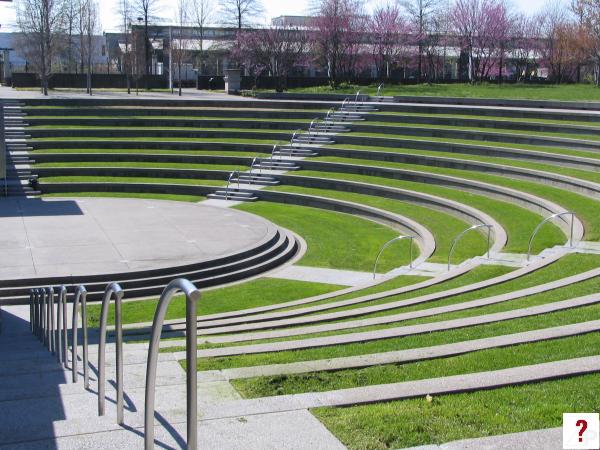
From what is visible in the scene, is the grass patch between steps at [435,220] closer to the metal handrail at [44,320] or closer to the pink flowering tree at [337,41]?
the metal handrail at [44,320]

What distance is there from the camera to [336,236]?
79.8 ft

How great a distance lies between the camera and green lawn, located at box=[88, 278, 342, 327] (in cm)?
1636

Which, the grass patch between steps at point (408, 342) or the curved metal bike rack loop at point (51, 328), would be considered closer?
the grass patch between steps at point (408, 342)

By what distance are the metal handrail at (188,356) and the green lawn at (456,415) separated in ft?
3.81

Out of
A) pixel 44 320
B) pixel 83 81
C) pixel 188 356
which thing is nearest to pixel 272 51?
pixel 83 81

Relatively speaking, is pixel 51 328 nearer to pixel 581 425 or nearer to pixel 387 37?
pixel 581 425

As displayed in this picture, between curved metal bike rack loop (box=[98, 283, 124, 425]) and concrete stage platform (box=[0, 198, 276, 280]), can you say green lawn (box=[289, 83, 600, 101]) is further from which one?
curved metal bike rack loop (box=[98, 283, 124, 425])

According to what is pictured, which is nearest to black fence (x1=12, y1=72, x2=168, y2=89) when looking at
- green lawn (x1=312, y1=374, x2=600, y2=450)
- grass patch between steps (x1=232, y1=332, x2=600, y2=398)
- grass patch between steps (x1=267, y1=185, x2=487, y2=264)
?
grass patch between steps (x1=267, y1=185, x2=487, y2=264)

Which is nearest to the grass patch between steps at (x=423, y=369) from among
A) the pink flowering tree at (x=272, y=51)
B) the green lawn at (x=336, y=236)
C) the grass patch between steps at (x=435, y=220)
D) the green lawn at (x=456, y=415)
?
the green lawn at (x=456, y=415)

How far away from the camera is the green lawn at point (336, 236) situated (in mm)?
21297

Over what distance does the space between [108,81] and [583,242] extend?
4920cm

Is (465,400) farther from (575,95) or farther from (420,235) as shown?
(575,95)

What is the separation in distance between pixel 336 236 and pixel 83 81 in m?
40.6

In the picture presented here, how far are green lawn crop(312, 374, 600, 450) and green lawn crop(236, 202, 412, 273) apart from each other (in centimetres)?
1436
